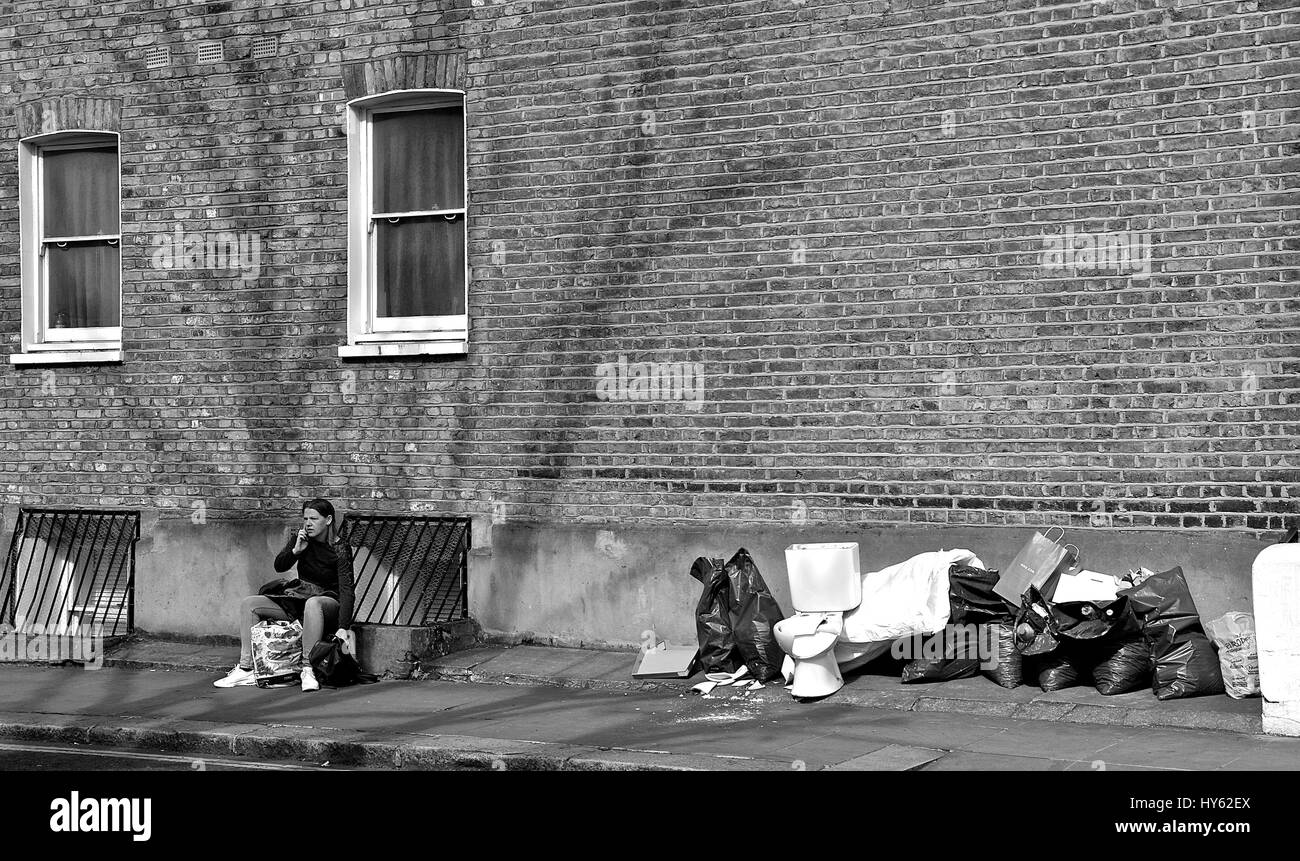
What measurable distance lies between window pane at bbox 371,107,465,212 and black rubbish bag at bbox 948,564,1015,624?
516cm

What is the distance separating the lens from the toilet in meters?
9.76

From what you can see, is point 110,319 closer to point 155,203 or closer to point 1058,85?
point 155,203

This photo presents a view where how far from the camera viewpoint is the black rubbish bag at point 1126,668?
363 inches

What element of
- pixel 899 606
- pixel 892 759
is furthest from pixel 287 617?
pixel 892 759

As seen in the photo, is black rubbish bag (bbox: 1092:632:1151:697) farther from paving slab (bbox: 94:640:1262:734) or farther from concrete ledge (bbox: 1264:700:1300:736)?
concrete ledge (bbox: 1264:700:1300:736)

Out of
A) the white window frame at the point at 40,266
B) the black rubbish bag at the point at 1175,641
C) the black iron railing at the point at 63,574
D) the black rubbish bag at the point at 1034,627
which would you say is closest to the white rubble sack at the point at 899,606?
the black rubbish bag at the point at 1034,627

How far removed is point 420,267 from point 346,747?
474 centimetres

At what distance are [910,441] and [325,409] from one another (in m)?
4.88

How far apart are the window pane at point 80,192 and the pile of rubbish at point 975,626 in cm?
673

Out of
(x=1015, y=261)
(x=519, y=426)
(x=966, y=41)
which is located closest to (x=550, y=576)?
(x=519, y=426)

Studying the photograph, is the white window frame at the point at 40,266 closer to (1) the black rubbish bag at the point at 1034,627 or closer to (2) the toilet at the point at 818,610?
(2) the toilet at the point at 818,610

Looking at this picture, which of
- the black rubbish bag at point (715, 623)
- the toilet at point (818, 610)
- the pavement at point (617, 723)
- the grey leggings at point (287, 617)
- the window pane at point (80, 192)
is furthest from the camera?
the window pane at point (80, 192)

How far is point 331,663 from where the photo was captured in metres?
10.8

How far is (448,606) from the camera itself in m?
12.3
